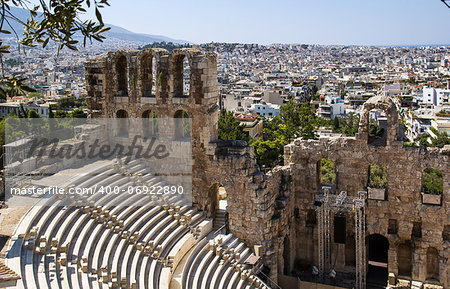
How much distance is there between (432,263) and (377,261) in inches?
114

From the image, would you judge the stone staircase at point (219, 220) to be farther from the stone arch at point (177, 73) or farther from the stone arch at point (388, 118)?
the stone arch at point (388, 118)

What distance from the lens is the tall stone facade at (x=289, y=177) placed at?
758 inches

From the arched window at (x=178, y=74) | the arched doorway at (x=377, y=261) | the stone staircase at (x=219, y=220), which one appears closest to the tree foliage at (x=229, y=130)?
the arched doorway at (x=377, y=261)

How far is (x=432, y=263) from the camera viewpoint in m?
19.9

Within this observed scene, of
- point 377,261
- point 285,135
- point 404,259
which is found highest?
point 285,135

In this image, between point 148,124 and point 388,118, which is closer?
point 388,118

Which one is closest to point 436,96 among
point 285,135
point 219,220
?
point 285,135

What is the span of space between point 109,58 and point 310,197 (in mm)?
11012

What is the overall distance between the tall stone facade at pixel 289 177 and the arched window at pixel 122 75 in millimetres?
51

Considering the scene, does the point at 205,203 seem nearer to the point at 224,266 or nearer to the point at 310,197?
the point at 224,266

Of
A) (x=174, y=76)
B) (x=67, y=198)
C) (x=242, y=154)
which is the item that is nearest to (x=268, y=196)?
(x=242, y=154)

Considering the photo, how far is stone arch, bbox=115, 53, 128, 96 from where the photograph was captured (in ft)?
70.0

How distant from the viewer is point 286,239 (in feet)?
68.5

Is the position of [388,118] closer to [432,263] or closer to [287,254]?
[432,263]
